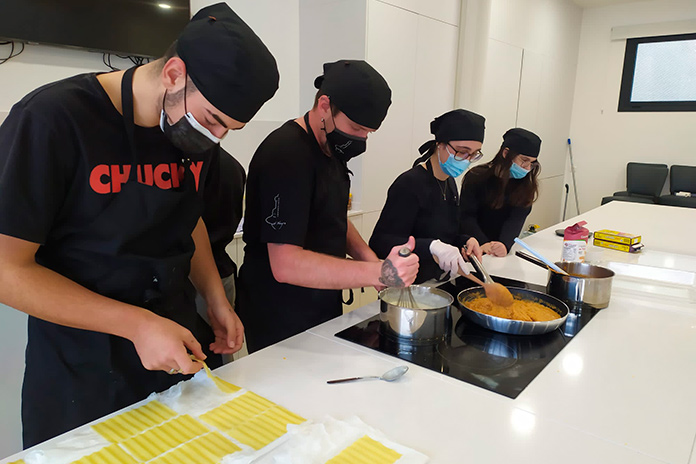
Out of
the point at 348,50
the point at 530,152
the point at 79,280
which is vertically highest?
the point at 348,50

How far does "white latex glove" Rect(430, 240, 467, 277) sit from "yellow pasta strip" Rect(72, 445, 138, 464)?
109 centimetres

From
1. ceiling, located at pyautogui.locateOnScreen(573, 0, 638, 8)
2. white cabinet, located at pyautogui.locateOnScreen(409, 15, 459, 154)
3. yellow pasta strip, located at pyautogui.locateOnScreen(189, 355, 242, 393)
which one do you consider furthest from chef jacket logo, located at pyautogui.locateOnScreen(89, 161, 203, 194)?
ceiling, located at pyautogui.locateOnScreen(573, 0, 638, 8)

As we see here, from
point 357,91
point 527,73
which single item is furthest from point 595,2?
point 357,91

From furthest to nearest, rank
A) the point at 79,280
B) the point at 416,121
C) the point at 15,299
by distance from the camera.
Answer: the point at 416,121
the point at 79,280
the point at 15,299

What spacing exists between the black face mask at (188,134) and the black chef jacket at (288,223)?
272mm

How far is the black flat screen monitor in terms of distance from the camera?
76.6 inches

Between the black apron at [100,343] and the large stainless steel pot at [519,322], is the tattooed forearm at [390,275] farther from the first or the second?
the black apron at [100,343]

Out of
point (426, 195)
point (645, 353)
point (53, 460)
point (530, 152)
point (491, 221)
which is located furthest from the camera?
point (491, 221)

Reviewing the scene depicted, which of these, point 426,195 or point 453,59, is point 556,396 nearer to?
point 426,195

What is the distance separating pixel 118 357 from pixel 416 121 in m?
3.03

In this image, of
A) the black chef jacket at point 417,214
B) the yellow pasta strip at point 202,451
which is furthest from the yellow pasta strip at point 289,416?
the black chef jacket at point 417,214

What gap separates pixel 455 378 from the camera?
1024mm

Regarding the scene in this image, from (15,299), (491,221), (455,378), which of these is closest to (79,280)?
(15,299)

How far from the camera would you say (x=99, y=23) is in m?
2.17
